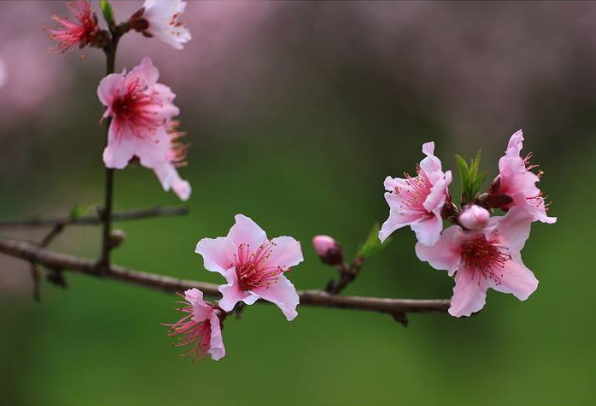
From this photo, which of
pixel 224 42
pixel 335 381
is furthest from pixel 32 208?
pixel 224 42

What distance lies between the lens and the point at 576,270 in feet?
8.75

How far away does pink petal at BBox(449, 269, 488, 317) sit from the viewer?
67 centimetres

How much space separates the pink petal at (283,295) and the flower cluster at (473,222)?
0.31ft

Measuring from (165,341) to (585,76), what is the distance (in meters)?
2.28

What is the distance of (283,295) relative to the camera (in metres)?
0.68

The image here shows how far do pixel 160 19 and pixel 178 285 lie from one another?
0.30m

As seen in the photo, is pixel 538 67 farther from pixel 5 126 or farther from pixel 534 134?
pixel 5 126

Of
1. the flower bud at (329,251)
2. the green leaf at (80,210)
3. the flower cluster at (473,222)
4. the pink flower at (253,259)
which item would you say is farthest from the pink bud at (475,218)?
the green leaf at (80,210)

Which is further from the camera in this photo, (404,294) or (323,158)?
(323,158)

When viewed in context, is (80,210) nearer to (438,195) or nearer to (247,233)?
(247,233)

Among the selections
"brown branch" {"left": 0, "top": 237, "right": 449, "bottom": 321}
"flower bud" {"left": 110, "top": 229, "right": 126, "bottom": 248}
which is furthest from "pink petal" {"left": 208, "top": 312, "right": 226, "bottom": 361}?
"flower bud" {"left": 110, "top": 229, "right": 126, "bottom": 248}

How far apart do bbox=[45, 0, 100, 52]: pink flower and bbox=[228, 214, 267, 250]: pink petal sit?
268mm

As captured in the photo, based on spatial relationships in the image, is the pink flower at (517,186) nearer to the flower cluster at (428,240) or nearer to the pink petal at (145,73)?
the flower cluster at (428,240)

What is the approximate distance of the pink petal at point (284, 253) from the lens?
71 centimetres
